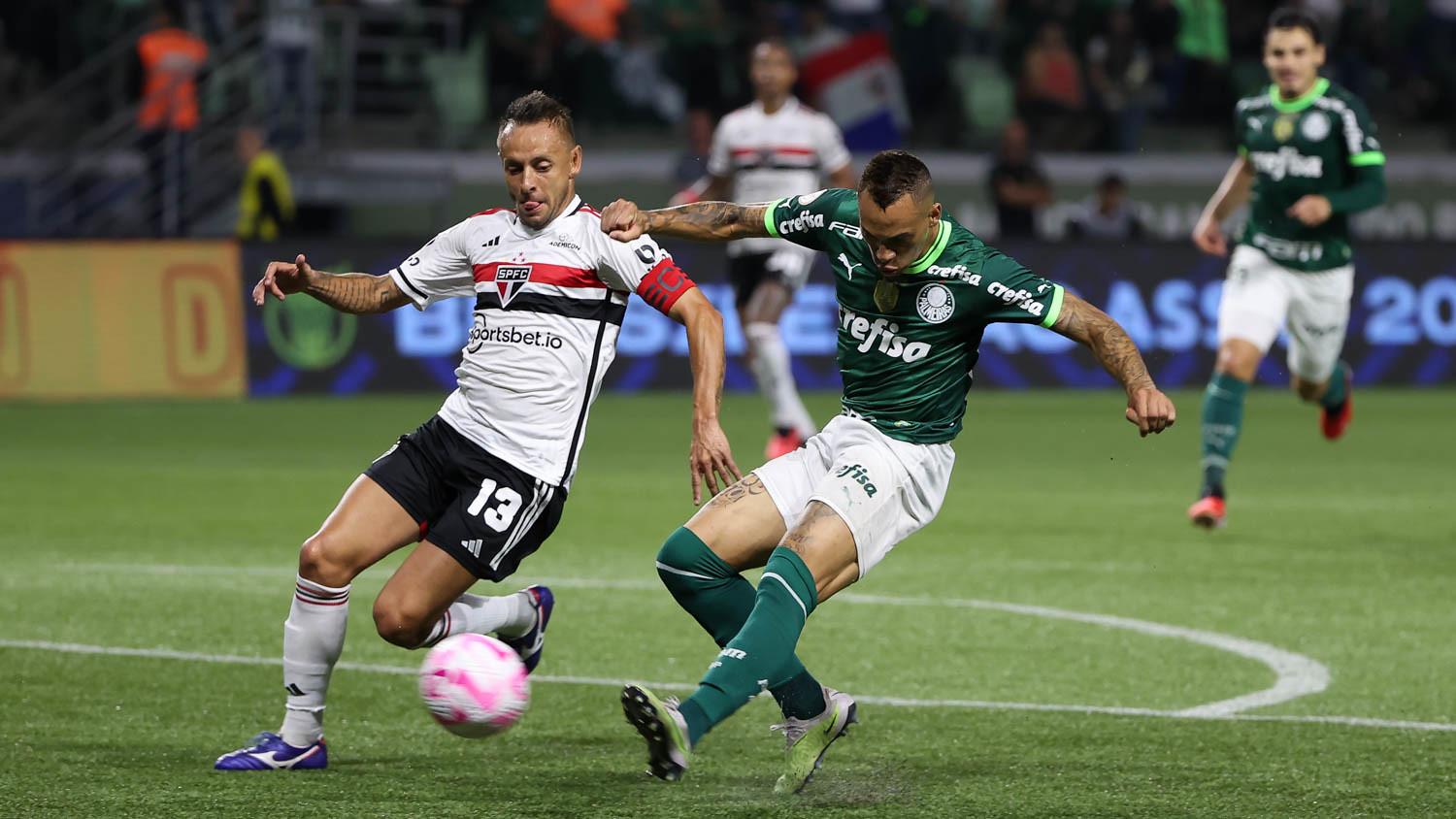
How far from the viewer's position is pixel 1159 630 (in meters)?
7.86

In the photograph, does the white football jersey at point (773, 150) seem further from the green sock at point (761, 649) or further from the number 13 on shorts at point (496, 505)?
the green sock at point (761, 649)

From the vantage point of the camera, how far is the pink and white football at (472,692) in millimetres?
5266

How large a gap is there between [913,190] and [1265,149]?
572cm

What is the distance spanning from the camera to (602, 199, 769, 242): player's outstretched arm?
595cm

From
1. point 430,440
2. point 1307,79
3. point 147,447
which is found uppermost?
point 1307,79

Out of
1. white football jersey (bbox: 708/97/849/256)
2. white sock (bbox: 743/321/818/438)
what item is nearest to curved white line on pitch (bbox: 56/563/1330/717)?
white sock (bbox: 743/321/818/438)

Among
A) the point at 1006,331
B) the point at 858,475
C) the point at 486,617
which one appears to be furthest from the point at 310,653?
the point at 1006,331

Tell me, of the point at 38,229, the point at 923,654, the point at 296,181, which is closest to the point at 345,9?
the point at 296,181

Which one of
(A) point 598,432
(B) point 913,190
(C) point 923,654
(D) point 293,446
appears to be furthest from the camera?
(A) point 598,432

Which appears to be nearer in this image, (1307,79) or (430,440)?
(430,440)

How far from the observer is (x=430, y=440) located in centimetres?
594

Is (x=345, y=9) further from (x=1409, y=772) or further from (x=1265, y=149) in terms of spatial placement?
(x=1409, y=772)

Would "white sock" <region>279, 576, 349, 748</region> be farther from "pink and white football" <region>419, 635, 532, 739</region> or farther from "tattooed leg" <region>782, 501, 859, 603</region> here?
"tattooed leg" <region>782, 501, 859, 603</region>

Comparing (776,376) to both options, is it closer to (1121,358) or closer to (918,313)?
(918,313)
